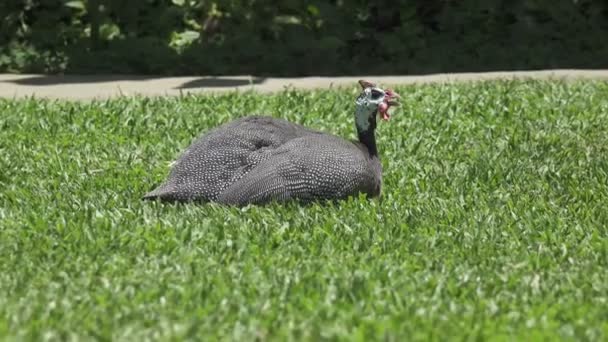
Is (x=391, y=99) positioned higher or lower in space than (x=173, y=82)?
higher

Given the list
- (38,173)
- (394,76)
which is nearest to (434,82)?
(394,76)

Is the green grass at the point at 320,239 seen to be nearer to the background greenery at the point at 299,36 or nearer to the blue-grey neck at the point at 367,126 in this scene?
the blue-grey neck at the point at 367,126

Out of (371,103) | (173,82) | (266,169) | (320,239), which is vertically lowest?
(173,82)

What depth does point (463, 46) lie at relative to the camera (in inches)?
464

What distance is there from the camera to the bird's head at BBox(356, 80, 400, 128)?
6.71 meters

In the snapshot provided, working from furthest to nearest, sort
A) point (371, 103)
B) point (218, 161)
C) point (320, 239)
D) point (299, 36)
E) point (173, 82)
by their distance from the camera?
point (299, 36), point (173, 82), point (371, 103), point (218, 161), point (320, 239)

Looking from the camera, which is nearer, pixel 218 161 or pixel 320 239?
pixel 320 239

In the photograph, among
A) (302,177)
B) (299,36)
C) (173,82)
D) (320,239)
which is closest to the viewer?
(320,239)

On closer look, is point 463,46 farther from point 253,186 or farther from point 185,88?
point 253,186

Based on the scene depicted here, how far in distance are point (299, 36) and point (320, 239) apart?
597cm

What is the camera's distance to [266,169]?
6250mm

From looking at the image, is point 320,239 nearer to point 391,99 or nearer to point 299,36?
point 391,99

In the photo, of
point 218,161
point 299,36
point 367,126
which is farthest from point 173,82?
point 218,161

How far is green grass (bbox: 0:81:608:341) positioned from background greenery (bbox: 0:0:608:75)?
226cm
